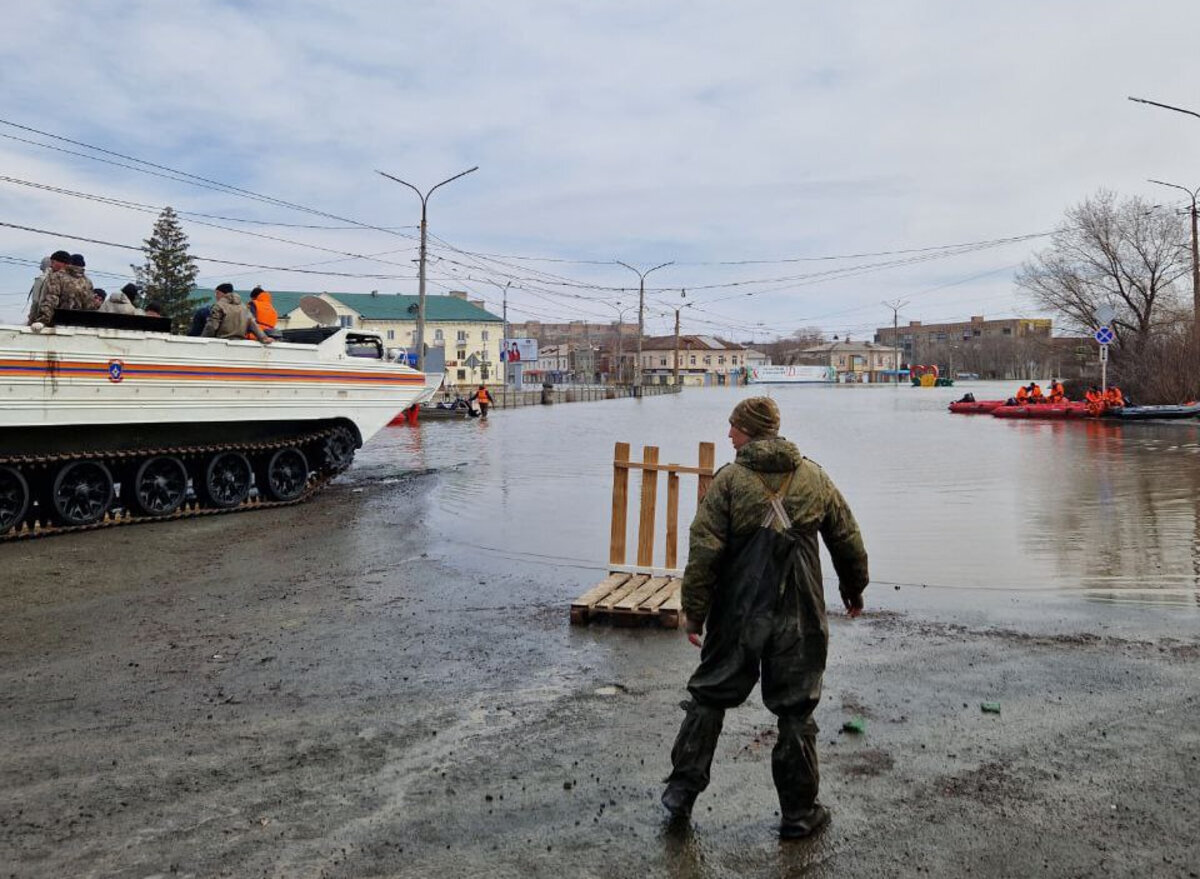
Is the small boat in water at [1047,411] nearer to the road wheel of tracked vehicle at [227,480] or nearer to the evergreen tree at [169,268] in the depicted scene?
the road wheel of tracked vehicle at [227,480]

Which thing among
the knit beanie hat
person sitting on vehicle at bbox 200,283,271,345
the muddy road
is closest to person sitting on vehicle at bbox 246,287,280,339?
person sitting on vehicle at bbox 200,283,271,345

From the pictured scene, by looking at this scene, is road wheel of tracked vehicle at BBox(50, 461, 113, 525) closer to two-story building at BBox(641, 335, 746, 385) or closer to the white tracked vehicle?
the white tracked vehicle

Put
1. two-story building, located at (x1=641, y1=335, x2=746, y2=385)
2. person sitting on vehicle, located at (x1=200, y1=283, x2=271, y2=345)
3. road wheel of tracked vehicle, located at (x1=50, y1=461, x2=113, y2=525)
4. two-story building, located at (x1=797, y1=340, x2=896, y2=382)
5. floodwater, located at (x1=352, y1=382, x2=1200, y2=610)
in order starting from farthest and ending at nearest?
two-story building, located at (x1=797, y1=340, x2=896, y2=382) < two-story building, located at (x1=641, y1=335, x2=746, y2=385) < person sitting on vehicle, located at (x1=200, y1=283, x2=271, y2=345) < road wheel of tracked vehicle, located at (x1=50, y1=461, x2=113, y2=525) < floodwater, located at (x1=352, y1=382, x2=1200, y2=610)

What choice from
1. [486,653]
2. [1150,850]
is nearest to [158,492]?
[486,653]

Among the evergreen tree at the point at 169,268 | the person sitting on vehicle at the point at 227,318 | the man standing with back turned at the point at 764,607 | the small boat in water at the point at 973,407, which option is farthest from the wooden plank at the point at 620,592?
the evergreen tree at the point at 169,268

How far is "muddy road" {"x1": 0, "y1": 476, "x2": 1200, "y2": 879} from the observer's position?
12.8 ft

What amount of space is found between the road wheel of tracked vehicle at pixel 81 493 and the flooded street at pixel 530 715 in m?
0.76

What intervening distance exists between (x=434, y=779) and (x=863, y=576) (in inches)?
82.4

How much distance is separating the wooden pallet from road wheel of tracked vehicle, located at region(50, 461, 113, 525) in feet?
23.6

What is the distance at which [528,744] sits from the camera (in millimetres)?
5020

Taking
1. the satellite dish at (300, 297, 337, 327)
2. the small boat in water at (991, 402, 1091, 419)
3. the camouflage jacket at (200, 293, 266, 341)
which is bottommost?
the small boat in water at (991, 402, 1091, 419)

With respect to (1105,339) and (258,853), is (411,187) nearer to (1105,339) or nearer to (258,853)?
(1105,339)

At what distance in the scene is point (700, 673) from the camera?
4.18 m

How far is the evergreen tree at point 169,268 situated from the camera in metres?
63.6
